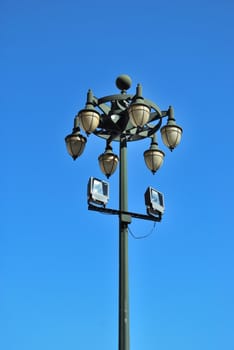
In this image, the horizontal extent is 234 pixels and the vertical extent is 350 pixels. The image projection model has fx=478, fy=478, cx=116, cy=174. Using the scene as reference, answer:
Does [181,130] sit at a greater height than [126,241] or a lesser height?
greater

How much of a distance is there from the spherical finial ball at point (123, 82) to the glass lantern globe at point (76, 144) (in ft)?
4.52

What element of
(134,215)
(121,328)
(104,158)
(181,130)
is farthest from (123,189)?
(121,328)

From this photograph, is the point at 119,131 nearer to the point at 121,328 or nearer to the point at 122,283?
the point at 122,283

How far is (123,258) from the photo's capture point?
23.6 feet

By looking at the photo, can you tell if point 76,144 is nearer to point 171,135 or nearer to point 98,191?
point 98,191

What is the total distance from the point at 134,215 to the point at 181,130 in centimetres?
181

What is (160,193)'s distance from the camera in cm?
823

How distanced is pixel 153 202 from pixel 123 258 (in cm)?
119

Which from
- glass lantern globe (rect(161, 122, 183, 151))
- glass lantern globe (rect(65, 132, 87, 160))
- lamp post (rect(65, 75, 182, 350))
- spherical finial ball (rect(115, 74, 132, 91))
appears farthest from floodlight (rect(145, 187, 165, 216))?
spherical finial ball (rect(115, 74, 132, 91))

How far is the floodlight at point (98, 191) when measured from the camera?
7.49 metres

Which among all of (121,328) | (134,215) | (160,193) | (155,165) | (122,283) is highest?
(155,165)

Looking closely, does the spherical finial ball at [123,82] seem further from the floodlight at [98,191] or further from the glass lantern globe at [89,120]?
the floodlight at [98,191]

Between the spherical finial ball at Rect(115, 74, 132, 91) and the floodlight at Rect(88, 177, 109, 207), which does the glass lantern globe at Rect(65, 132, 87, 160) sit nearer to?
the floodlight at Rect(88, 177, 109, 207)

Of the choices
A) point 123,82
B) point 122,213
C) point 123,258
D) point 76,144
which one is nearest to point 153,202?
point 122,213
